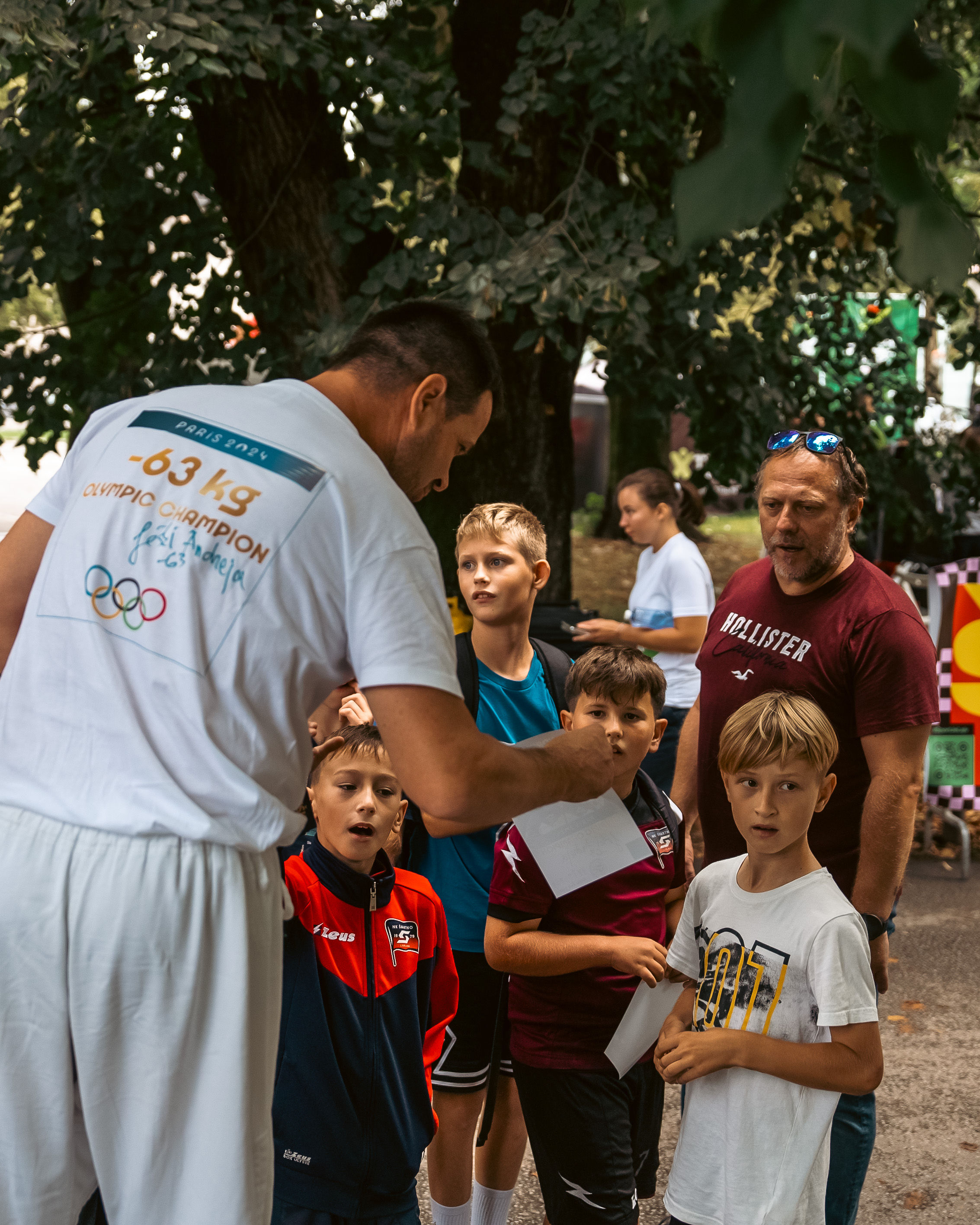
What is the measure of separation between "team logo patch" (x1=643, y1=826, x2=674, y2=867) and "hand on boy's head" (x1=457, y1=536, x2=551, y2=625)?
0.71 m

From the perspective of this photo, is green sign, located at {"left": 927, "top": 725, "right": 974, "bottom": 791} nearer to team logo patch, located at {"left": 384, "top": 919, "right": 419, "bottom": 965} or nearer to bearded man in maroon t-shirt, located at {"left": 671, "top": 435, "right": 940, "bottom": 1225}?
bearded man in maroon t-shirt, located at {"left": 671, "top": 435, "right": 940, "bottom": 1225}

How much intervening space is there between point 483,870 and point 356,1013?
2.34 feet

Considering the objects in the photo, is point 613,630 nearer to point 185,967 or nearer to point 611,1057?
point 611,1057

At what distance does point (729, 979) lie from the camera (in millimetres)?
2520

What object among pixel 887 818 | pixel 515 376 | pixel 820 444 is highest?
pixel 515 376

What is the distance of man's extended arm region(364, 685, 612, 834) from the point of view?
6.16 feet

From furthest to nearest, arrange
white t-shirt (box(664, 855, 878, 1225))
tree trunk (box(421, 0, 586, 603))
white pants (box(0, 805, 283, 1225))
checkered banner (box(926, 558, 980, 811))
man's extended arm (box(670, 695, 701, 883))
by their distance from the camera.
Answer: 1. tree trunk (box(421, 0, 586, 603))
2. checkered banner (box(926, 558, 980, 811))
3. man's extended arm (box(670, 695, 701, 883))
4. white t-shirt (box(664, 855, 878, 1225))
5. white pants (box(0, 805, 283, 1225))

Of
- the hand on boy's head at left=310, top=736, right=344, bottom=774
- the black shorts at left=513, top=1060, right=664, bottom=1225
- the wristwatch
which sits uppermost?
the hand on boy's head at left=310, top=736, right=344, bottom=774

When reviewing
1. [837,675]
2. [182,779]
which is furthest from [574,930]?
[182,779]

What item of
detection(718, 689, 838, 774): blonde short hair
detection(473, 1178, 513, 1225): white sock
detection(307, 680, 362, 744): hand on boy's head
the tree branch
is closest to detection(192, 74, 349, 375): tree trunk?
the tree branch

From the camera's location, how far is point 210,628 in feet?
6.21

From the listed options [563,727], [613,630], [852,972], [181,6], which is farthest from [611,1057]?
[181,6]

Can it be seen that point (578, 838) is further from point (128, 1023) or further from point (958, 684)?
point (958, 684)

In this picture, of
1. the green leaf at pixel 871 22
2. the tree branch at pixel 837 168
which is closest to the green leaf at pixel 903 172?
the green leaf at pixel 871 22
